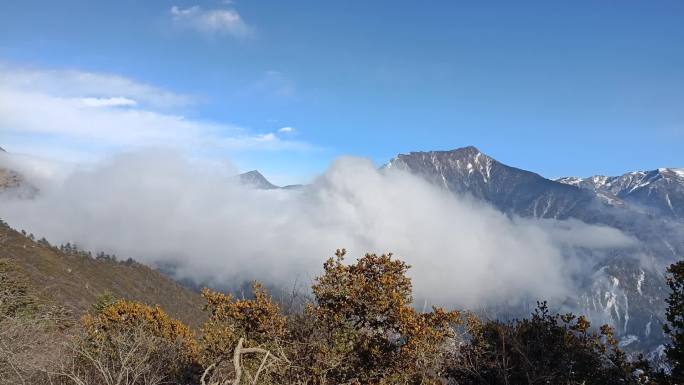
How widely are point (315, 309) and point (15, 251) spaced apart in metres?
216

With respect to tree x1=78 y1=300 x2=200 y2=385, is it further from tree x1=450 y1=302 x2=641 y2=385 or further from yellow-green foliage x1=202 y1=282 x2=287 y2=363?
tree x1=450 y1=302 x2=641 y2=385

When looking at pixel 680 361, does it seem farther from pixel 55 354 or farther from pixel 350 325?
pixel 55 354

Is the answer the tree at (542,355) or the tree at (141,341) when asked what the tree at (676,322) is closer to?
the tree at (542,355)

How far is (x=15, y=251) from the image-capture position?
188 m

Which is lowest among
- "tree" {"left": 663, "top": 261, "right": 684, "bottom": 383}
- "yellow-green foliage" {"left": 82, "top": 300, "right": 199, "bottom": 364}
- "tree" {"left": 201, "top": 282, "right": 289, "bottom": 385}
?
"yellow-green foliage" {"left": 82, "top": 300, "right": 199, "bottom": 364}

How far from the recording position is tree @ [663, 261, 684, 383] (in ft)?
41.2

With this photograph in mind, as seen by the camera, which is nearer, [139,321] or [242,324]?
[242,324]

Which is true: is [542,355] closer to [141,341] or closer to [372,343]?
[372,343]

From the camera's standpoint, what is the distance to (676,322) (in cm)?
1314

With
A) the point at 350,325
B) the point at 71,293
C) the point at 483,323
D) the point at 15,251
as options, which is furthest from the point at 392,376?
the point at 15,251

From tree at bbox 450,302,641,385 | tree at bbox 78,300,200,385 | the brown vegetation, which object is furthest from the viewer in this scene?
tree at bbox 78,300,200,385

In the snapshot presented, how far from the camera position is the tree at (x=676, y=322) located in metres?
12.6

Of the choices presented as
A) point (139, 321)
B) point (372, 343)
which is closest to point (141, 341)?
point (372, 343)

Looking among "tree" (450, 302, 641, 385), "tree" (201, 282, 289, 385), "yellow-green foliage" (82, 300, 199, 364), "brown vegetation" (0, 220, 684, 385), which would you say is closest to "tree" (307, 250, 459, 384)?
"brown vegetation" (0, 220, 684, 385)
